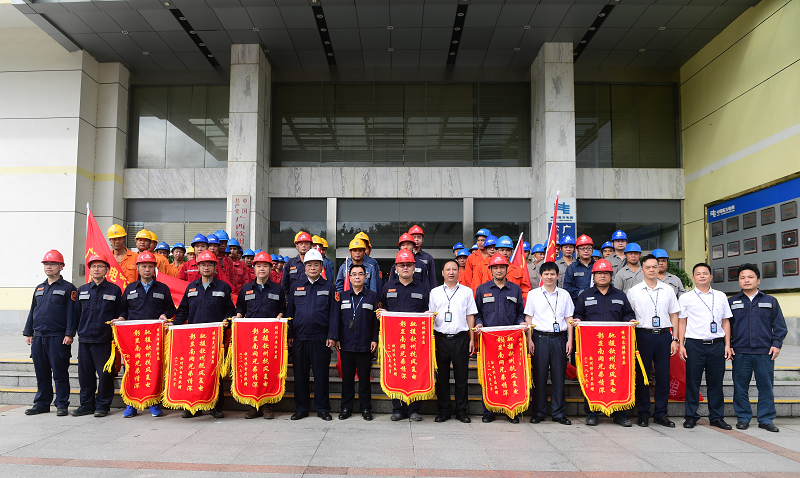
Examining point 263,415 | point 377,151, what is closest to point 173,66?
point 377,151

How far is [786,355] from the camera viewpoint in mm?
9000

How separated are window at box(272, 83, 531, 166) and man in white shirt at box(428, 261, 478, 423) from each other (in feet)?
31.0

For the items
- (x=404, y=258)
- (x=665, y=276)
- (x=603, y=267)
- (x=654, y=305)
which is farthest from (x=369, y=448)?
(x=665, y=276)

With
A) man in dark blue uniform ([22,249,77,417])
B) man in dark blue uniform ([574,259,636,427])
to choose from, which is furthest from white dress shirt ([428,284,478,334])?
man in dark blue uniform ([22,249,77,417])

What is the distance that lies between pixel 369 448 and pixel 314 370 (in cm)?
152

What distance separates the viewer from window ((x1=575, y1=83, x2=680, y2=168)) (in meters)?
15.0

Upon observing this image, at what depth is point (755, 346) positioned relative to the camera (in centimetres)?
587

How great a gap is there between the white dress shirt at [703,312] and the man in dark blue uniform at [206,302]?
5361mm

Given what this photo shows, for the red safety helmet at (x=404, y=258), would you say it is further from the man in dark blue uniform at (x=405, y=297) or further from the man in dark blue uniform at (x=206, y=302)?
→ the man in dark blue uniform at (x=206, y=302)

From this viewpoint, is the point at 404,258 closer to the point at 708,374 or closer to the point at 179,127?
the point at 708,374

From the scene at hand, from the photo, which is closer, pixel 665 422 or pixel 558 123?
pixel 665 422

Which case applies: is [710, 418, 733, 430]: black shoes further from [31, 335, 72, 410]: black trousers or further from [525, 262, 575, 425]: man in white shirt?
[31, 335, 72, 410]: black trousers

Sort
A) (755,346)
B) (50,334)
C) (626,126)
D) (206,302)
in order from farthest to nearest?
(626,126), (50,334), (206,302), (755,346)

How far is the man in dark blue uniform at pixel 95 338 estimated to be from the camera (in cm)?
622
